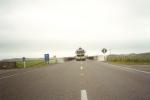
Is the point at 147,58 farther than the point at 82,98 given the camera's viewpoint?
Yes

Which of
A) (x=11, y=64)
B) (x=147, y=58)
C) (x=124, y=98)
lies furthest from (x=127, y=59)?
(x=124, y=98)

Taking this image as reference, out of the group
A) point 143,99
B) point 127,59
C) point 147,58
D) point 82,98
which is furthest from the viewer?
point 127,59

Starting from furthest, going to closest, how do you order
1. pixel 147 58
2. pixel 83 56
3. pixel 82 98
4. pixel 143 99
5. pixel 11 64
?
1. pixel 83 56
2. pixel 147 58
3. pixel 11 64
4. pixel 82 98
5. pixel 143 99

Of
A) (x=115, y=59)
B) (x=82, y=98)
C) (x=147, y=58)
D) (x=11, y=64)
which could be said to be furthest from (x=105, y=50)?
(x=82, y=98)

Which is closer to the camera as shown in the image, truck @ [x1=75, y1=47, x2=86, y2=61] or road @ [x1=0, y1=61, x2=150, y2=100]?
road @ [x1=0, y1=61, x2=150, y2=100]

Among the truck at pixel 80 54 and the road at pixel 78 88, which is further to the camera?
the truck at pixel 80 54

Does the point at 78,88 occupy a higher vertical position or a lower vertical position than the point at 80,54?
lower

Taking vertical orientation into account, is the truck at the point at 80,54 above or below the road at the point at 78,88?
above

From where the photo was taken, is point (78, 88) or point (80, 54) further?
point (80, 54)

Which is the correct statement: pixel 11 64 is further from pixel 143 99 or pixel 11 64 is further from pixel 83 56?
pixel 83 56

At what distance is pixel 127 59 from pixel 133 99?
1689 inches

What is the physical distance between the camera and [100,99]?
6.32 metres

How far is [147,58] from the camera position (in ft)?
134

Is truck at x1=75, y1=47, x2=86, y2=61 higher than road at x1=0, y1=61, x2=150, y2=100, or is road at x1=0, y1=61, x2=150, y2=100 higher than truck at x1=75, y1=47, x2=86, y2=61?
truck at x1=75, y1=47, x2=86, y2=61
